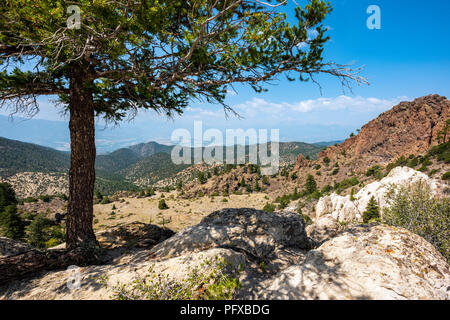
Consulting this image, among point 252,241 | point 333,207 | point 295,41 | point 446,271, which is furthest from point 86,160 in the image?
point 333,207

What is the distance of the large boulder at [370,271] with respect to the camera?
262 centimetres

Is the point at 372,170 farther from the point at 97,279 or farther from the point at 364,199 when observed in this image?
the point at 97,279

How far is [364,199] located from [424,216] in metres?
26.8

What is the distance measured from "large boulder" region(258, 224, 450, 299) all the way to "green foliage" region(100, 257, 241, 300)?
828mm

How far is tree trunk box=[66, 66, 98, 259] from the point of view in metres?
5.72

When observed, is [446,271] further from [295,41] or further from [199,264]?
[295,41]

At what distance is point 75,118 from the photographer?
18.9 ft

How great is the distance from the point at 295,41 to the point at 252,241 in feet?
19.5

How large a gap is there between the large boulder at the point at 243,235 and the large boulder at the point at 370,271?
2217mm

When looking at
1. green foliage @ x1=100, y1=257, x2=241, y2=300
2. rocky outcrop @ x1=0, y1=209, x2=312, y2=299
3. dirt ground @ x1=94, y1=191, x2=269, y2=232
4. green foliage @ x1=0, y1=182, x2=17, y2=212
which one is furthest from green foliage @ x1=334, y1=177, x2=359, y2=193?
green foliage @ x1=0, y1=182, x2=17, y2=212

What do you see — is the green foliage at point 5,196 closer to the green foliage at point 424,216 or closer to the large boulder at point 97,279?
the large boulder at point 97,279

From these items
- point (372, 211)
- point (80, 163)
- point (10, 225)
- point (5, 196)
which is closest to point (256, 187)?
point (372, 211)

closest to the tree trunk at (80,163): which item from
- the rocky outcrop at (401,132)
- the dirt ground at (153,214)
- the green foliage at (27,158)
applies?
the dirt ground at (153,214)

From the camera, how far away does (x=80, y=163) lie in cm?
585
